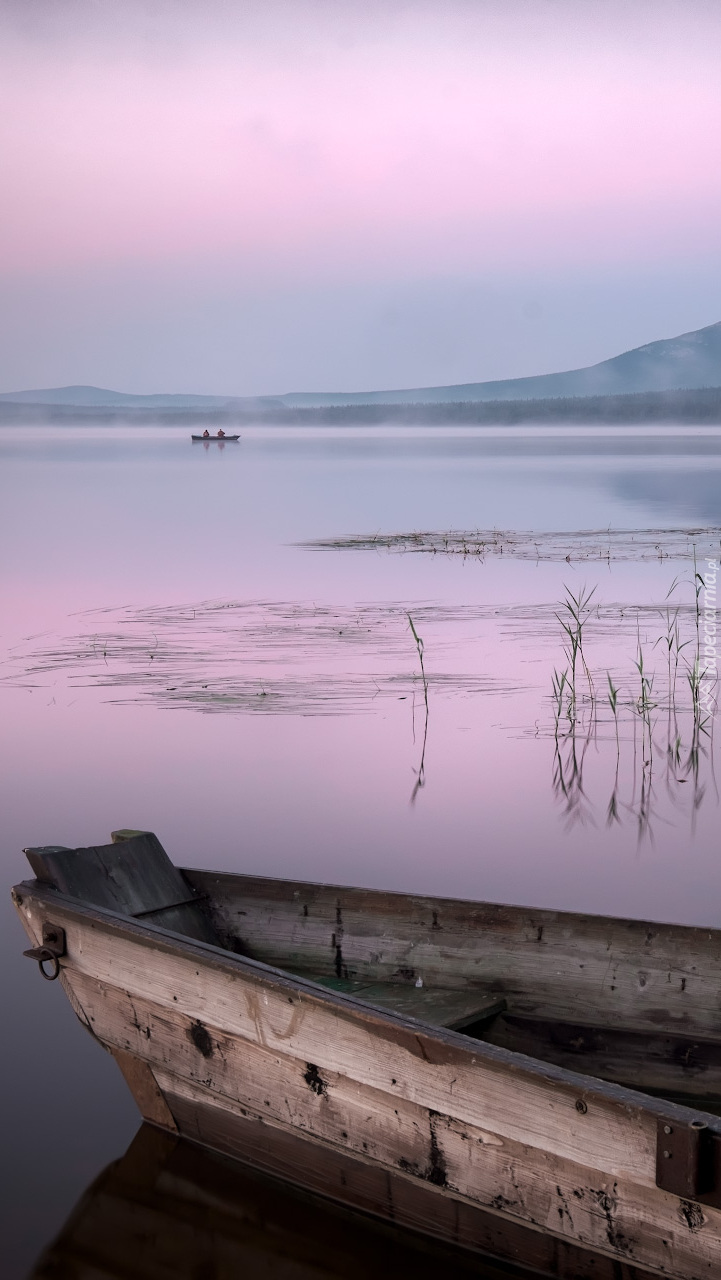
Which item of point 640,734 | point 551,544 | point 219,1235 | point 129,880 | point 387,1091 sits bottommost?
point 219,1235

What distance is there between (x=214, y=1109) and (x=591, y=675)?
6.79 metres

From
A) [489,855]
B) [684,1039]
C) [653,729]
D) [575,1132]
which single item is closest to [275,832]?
[489,855]

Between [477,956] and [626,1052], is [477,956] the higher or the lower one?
the higher one

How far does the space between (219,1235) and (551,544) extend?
1718 cm

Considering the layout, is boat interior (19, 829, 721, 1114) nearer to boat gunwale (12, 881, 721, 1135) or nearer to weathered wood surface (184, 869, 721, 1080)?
weathered wood surface (184, 869, 721, 1080)

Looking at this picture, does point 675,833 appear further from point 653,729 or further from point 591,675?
point 591,675

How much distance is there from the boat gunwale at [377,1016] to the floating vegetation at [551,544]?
14.4 metres

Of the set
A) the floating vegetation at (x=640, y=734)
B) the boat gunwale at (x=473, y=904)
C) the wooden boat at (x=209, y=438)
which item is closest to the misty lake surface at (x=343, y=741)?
the floating vegetation at (x=640, y=734)

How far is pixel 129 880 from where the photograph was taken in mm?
4555

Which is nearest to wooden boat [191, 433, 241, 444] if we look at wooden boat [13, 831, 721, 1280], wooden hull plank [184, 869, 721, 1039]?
wooden hull plank [184, 869, 721, 1039]

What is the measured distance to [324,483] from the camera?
127 feet

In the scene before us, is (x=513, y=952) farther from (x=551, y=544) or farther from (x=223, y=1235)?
(x=551, y=544)

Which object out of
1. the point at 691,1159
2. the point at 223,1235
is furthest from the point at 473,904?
the point at 691,1159

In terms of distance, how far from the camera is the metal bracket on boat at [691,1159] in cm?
274
